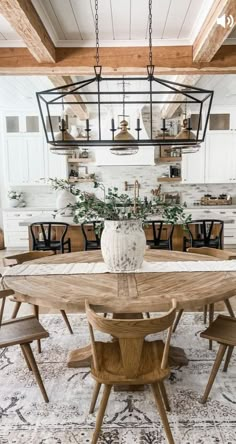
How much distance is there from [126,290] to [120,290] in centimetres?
4

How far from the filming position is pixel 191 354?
3.00m

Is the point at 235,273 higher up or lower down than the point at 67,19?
lower down

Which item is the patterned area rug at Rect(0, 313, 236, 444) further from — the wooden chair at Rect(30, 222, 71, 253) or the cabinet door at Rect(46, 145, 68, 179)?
the cabinet door at Rect(46, 145, 68, 179)

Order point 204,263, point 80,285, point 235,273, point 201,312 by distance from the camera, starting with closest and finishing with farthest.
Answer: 1. point 80,285
2. point 235,273
3. point 204,263
4. point 201,312

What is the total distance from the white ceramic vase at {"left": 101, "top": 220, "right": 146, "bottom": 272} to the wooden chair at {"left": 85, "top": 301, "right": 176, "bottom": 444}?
660 millimetres

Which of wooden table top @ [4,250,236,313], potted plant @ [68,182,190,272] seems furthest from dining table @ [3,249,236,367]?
potted plant @ [68,182,190,272]

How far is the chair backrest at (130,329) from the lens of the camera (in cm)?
177

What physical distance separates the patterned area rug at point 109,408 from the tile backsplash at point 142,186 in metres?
5.19

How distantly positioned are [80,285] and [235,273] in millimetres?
1110

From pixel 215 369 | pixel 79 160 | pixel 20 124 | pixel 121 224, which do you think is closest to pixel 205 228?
pixel 121 224

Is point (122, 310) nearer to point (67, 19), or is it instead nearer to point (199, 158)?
point (67, 19)

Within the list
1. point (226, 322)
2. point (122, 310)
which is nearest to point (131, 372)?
point (122, 310)

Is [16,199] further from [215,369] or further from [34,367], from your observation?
[215,369]

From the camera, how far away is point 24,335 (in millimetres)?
2367
